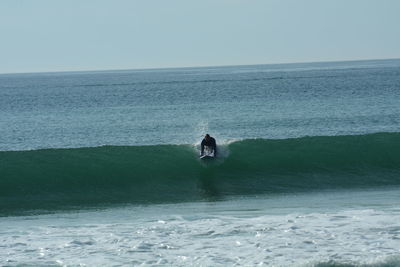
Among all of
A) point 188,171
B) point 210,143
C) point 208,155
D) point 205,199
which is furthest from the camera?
point 208,155

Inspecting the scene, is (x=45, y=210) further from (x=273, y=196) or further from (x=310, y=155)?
(x=310, y=155)

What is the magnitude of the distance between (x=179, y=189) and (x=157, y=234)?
667 cm

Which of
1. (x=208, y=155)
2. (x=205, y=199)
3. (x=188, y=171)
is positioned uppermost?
(x=208, y=155)

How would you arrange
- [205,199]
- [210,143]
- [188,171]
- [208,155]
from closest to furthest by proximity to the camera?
[205,199], [188,171], [210,143], [208,155]

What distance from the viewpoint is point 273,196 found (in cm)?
1883

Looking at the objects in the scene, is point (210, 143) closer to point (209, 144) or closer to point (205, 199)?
point (209, 144)

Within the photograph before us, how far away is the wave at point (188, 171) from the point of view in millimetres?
19891

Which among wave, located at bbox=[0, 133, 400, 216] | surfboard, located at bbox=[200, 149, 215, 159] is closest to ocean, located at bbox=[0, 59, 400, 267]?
wave, located at bbox=[0, 133, 400, 216]

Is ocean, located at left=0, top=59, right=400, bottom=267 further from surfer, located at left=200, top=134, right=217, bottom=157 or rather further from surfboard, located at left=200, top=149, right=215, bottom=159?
surfer, located at left=200, top=134, right=217, bottom=157

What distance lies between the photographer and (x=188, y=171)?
22094 millimetres

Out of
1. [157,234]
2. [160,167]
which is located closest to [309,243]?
[157,234]

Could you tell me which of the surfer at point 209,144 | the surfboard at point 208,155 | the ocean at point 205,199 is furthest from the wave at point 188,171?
the surfer at point 209,144

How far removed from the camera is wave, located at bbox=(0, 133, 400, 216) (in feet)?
65.3

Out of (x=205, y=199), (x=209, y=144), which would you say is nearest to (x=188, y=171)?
(x=209, y=144)
